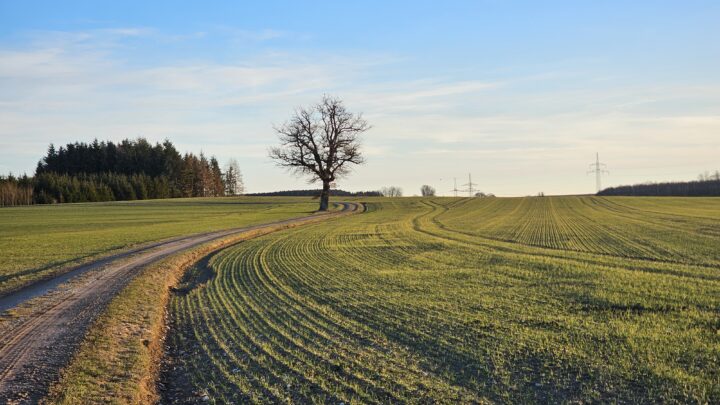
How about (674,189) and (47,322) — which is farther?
(674,189)

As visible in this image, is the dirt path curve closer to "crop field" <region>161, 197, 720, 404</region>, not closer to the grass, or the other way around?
the grass

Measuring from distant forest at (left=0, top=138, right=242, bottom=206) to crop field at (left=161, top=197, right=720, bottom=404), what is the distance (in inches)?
3923

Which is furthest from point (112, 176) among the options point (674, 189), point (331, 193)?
point (674, 189)

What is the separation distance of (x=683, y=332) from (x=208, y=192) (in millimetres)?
143843

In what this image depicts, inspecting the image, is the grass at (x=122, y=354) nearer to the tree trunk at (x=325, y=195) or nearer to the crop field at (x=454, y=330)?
the crop field at (x=454, y=330)

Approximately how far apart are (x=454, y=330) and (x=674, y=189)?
111 metres

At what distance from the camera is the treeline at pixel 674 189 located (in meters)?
97.2

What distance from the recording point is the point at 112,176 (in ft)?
390

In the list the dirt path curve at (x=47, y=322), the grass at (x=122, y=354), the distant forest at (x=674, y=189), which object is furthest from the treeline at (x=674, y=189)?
the grass at (x=122, y=354)

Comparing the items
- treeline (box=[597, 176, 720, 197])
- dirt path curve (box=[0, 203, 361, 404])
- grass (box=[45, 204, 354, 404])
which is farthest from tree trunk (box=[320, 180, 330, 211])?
treeline (box=[597, 176, 720, 197])

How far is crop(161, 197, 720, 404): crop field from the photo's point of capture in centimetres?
824

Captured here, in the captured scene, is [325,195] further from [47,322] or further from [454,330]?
[454,330]

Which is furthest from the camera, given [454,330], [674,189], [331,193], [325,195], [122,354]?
[331,193]

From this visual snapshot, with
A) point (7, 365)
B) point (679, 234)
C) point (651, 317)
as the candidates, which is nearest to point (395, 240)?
point (679, 234)
